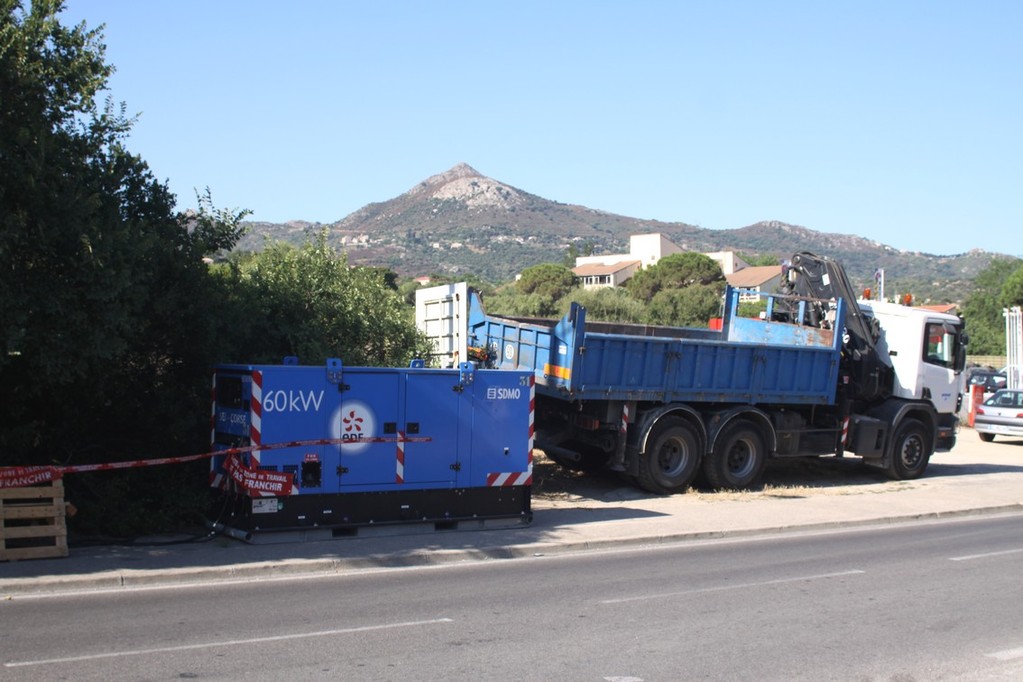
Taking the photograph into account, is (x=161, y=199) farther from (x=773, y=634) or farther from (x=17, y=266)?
(x=773, y=634)

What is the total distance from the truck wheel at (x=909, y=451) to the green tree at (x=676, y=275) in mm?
73095

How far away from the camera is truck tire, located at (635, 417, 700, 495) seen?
625 inches

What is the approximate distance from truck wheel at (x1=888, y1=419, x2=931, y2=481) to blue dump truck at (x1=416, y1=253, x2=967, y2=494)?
3cm

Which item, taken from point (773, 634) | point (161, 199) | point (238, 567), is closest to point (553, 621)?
point (773, 634)

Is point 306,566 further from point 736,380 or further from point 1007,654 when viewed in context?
point 736,380

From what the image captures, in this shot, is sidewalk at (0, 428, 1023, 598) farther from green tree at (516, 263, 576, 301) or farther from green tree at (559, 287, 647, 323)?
green tree at (516, 263, 576, 301)

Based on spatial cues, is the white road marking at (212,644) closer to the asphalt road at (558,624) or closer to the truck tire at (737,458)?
the asphalt road at (558,624)

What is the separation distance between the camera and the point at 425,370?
1233cm

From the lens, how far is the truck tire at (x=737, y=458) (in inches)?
657

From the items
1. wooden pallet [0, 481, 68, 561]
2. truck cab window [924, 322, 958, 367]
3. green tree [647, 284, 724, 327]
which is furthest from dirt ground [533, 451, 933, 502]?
green tree [647, 284, 724, 327]

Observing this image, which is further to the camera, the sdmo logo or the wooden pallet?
the sdmo logo

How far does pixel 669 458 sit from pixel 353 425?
639cm

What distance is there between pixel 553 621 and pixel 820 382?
10891 millimetres

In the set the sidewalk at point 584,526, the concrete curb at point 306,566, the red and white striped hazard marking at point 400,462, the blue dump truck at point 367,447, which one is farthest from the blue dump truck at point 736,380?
the concrete curb at point 306,566
